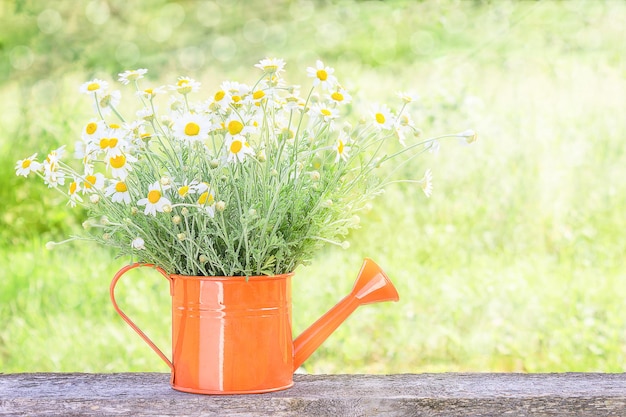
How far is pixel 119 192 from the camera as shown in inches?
39.7

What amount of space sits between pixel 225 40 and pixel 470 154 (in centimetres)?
118

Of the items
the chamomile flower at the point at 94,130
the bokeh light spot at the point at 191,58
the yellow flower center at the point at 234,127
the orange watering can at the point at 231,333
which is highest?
the bokeh light spot at the point at 191,58

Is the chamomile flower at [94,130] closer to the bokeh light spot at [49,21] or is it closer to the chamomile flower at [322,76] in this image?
the chamomile flower at [322,76]

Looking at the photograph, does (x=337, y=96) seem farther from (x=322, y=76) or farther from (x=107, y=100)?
(x=107, y=100)

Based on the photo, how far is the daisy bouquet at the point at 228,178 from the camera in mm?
979

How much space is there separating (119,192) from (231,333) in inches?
9.3

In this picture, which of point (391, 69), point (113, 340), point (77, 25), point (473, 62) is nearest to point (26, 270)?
point (113, 340)

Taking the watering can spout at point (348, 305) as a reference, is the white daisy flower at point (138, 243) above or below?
above

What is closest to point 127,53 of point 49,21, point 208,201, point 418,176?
point 49,21

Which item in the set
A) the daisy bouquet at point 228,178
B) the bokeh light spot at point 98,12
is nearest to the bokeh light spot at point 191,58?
the bokeh light spot at point 98,12

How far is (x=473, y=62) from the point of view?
3129mm

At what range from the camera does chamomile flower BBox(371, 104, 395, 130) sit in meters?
1.00

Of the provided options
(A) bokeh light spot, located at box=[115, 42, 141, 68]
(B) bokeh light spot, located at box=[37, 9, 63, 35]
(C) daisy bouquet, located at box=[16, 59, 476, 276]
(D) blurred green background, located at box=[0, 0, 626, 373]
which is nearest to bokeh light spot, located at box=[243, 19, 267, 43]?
(D) blurred green background, located at box=[0, 0, 626, 373]

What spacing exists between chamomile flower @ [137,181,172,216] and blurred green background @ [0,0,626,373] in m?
1.56
